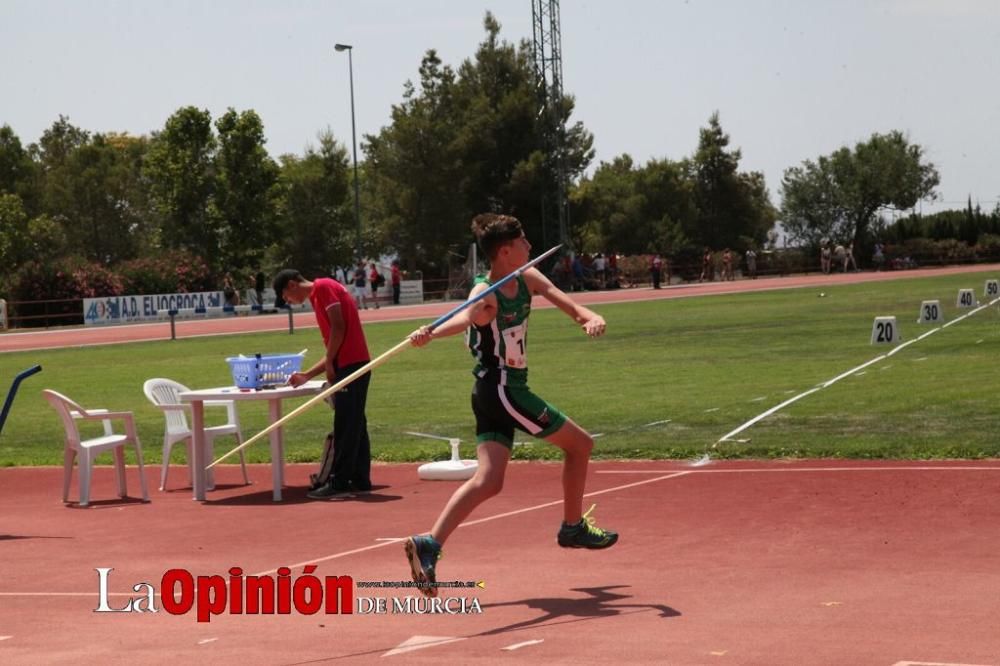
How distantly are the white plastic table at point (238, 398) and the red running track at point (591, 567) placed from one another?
25 centimetres

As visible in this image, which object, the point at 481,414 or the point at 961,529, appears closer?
the point at 481,414

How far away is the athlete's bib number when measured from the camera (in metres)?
8.55

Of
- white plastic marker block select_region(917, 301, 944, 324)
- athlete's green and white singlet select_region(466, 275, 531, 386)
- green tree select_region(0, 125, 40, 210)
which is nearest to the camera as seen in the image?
athlete's green and white singlet select_region(466, 275, 531, 386)

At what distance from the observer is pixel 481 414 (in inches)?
340

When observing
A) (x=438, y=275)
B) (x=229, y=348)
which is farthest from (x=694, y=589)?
(x=438, y=275)

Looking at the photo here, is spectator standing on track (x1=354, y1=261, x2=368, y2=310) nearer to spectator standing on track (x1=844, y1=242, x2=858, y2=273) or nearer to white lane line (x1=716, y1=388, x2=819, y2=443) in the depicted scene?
spectator standing on track (x1=844, y1=242, x2=858, y2=273)

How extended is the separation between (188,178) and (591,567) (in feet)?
259

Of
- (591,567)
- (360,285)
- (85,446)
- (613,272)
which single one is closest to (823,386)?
(85,446)

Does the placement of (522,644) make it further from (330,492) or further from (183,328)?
(183,328)

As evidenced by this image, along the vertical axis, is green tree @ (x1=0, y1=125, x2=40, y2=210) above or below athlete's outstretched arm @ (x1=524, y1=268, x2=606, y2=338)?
above

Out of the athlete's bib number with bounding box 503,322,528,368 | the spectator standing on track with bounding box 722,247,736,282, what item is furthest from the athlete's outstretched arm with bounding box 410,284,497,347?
the spectator standing on track with bounding box 722,247,736,282

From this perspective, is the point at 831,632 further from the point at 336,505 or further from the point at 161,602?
the point at 336,505

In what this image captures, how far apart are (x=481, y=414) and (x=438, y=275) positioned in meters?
86.0

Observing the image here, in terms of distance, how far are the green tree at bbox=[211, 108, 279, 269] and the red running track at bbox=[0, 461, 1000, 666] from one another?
71978 millimetres
